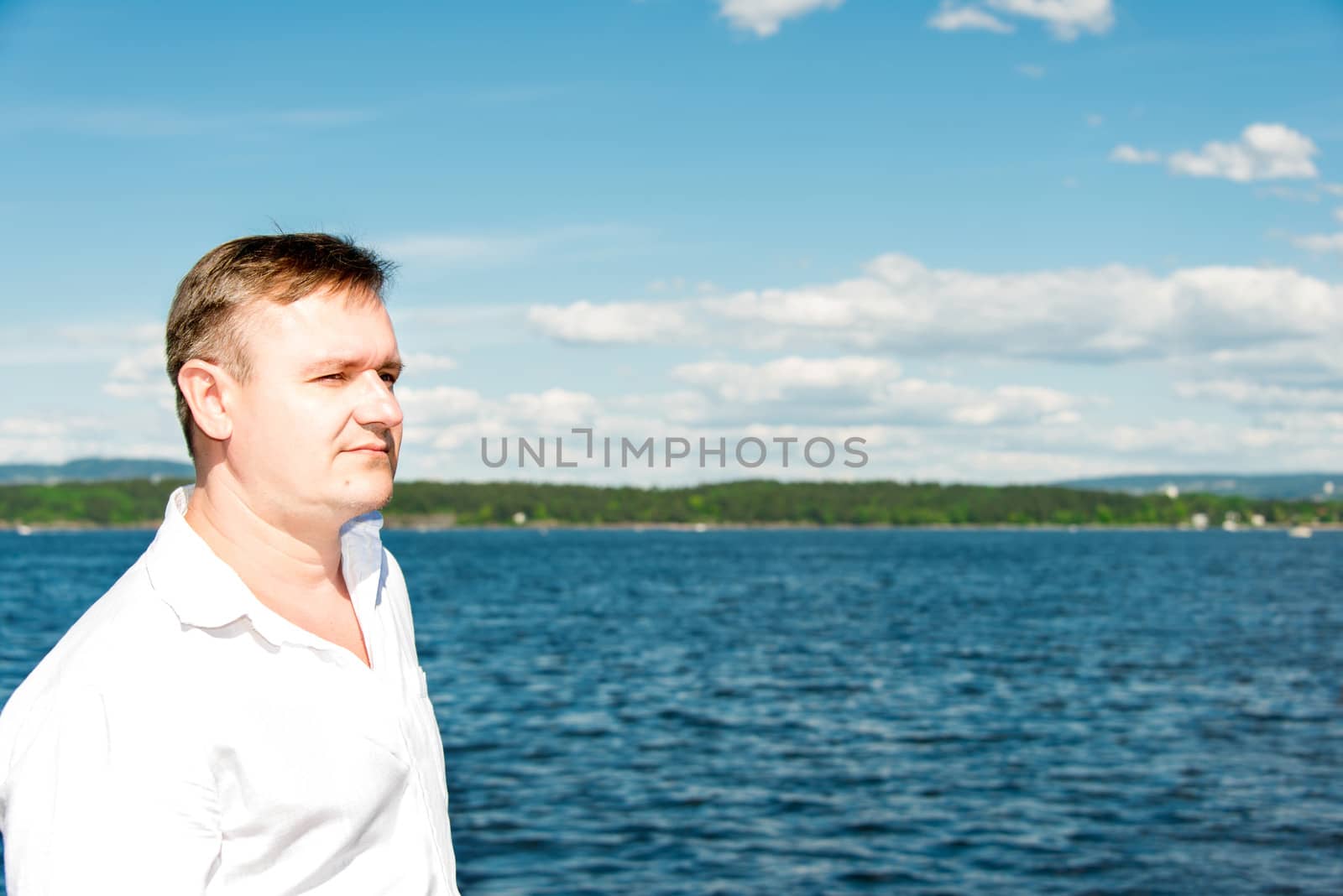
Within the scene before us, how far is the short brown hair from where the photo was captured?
2176mm

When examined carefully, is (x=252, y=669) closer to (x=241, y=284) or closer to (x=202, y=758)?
(x=202, y=758)

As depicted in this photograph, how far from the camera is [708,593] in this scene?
61.6 m

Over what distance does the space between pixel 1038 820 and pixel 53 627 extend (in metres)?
35.9

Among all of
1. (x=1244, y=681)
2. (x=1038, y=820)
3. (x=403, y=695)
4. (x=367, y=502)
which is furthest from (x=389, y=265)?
(x=1244, y=681)

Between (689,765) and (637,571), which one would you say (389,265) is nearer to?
(689,765)

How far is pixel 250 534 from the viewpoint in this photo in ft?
7.57

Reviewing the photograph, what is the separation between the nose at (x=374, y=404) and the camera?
7.32ft

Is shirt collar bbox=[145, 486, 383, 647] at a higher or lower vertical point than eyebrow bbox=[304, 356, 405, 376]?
lower

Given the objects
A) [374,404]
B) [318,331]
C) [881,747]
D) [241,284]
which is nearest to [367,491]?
[374,404]

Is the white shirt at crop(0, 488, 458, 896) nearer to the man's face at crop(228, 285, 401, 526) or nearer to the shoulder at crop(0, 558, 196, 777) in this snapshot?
the shoulder at crop(0, 558, 196, 777)

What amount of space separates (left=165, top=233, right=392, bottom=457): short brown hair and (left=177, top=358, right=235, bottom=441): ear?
0.02 metres

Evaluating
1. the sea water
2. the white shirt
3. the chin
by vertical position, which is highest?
the chin

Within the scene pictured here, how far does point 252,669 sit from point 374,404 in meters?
0.54

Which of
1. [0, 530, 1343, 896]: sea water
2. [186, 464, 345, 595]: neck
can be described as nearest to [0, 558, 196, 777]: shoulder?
[186, 464, 345, 595]: neck
